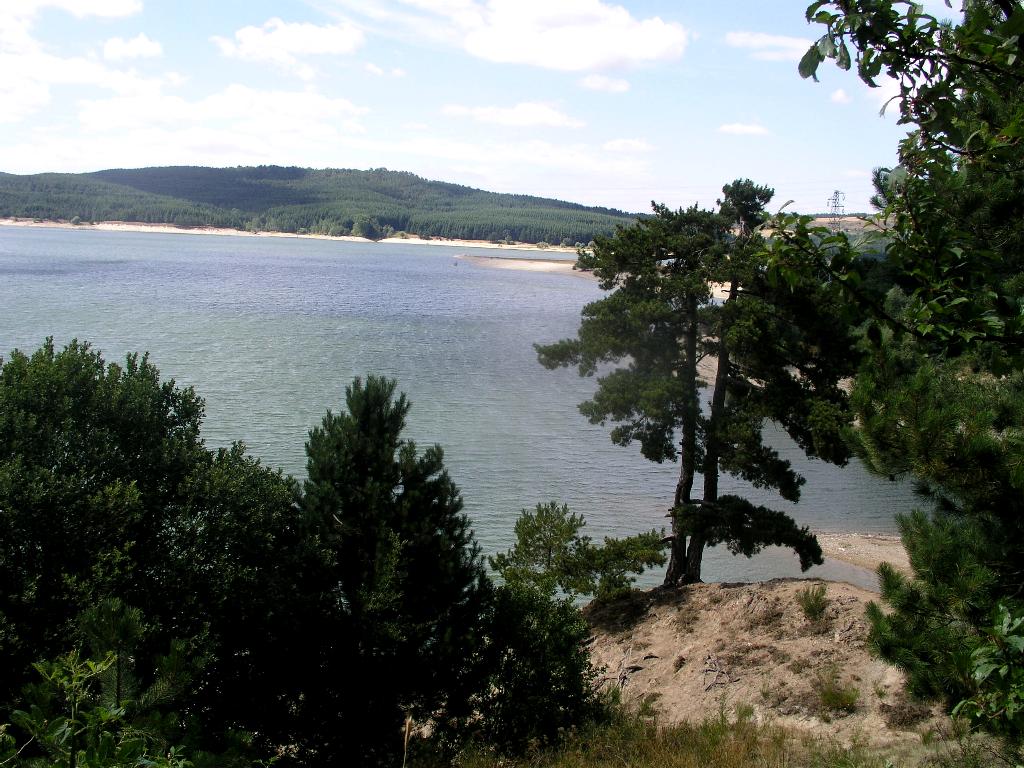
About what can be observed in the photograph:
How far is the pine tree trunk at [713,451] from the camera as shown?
16316mm

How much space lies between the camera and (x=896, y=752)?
859 centimetres

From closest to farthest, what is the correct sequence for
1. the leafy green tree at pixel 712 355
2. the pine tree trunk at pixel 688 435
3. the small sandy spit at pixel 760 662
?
1. the small sandy spit at pixel 760 662
2. the leafy green tree at pixel 712 355
3. the pine tree trunk at pixel 688 435

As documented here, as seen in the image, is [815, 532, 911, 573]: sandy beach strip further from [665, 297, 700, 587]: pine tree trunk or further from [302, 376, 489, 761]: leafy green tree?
[302, 376, 489, 761]: leafy green tree

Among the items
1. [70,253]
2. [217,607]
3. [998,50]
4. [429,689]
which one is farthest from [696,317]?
[70,253]

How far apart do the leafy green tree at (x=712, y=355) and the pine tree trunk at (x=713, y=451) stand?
1.1 inches

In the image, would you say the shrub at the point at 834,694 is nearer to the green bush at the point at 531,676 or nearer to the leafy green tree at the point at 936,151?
the green bush at the point at 531,676

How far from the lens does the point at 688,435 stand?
661 inches

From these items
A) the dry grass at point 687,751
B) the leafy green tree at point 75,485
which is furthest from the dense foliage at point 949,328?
the leafy green tree at point 75,485

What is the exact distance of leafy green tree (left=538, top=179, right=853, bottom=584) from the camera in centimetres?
1560

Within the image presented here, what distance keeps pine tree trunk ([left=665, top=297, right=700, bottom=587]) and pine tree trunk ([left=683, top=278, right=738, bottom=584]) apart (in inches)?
9.2

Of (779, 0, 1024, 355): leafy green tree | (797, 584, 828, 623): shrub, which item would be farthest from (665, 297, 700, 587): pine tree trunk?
(779, 0, 1024, 355): leafy green tree

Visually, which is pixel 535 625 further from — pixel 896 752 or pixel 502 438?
pixel 502 438

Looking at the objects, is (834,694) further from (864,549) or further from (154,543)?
(864,549)

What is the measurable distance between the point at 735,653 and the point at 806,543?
295cm
